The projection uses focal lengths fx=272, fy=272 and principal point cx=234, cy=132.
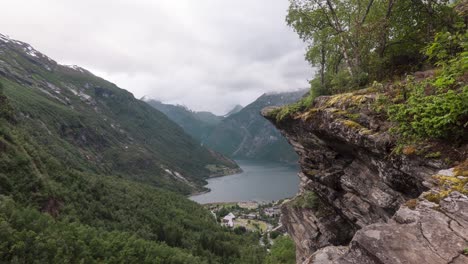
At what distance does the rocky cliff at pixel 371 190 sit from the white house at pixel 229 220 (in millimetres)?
125950

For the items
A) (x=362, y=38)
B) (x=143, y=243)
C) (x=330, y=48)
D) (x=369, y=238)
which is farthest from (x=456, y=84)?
(x=143, y=243)

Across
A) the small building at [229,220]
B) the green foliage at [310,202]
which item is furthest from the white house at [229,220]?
the green foliage at [310,202]

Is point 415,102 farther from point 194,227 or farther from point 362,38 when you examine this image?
point 194,227

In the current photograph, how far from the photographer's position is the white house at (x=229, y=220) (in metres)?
142

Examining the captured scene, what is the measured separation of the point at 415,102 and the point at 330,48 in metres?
13.5

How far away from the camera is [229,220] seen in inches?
5763

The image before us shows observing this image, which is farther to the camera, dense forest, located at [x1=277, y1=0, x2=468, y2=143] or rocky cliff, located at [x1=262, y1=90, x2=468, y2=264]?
dense forest, located at [x1=277, y1=0, x2=468, y2=143]

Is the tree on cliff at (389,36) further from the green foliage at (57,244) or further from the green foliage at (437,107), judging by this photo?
the green foliage at (57,244)

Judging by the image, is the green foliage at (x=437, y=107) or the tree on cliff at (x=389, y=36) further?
the tree on cliff at (x=389, y=36)

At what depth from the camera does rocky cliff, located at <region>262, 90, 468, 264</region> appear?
5.49m

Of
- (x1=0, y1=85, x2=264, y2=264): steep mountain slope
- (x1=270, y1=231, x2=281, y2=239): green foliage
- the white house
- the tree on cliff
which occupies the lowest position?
the white house

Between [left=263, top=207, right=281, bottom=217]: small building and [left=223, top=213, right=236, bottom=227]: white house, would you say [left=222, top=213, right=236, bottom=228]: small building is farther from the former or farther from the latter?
[left=263, top=207, right=281, bottom=217]: small building

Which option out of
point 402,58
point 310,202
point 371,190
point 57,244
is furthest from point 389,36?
point 57,244

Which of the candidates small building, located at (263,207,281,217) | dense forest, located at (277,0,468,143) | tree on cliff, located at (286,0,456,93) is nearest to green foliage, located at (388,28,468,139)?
dense forest, located at (277,0,468,143)
